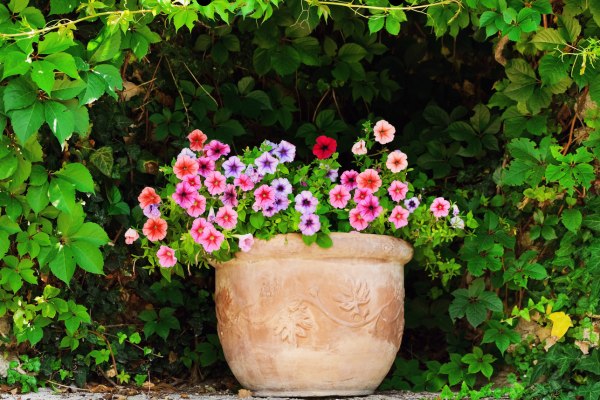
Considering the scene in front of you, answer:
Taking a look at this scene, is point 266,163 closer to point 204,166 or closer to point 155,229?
point 204,166

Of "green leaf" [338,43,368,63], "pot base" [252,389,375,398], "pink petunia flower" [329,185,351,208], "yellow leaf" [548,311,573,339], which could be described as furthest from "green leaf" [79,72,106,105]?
"yellow leaf" [548,311,573,339]

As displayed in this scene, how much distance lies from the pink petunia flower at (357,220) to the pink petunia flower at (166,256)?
527mm

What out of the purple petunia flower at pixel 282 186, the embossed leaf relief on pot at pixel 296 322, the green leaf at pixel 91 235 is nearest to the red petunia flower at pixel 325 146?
the purple petunia flower at pixel 282 186

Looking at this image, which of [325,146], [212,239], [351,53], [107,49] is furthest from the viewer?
[351,53]

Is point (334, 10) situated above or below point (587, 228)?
above

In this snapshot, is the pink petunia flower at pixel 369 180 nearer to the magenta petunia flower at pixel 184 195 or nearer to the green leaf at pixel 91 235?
the magenta petunia flower at pixel 184 195

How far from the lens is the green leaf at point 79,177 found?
2.37 m

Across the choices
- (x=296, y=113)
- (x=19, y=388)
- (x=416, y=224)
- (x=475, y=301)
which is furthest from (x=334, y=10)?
(x=19, y=388)

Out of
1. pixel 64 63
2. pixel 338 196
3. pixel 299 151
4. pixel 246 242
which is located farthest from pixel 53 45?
pixel 299 151

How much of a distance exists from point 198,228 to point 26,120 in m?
0.64

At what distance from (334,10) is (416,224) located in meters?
0.92

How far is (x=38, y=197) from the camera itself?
2373 mm

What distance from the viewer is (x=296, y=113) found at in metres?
3.53

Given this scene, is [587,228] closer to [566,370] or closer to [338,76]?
[566,370]
